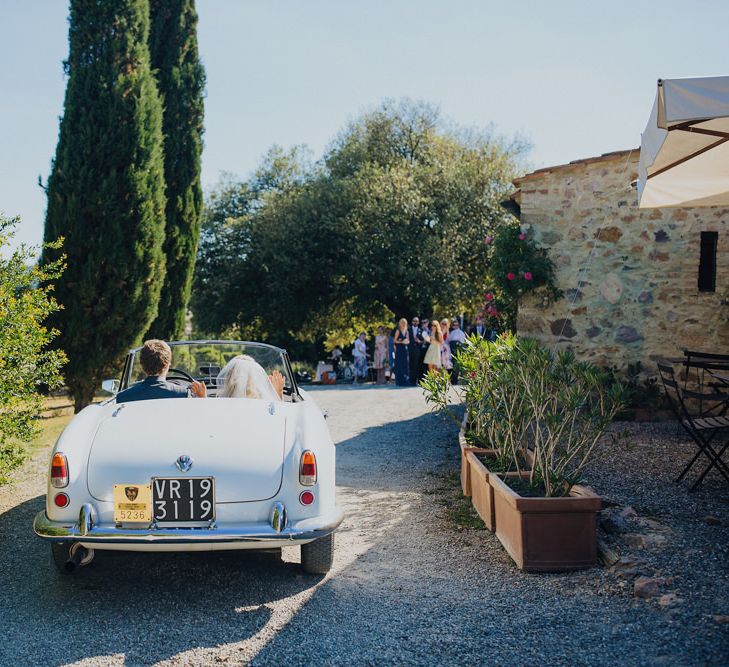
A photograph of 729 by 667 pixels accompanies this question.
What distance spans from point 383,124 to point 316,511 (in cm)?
2469

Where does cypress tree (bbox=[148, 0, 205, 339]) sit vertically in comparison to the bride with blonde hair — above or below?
above

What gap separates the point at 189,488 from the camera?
149 inches

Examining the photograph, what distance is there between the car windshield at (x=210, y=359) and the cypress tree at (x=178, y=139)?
9025mm

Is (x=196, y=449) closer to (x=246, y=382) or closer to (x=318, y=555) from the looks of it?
(x=318, y=555)

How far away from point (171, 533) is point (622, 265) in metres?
7.28

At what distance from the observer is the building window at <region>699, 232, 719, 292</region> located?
9148 mm

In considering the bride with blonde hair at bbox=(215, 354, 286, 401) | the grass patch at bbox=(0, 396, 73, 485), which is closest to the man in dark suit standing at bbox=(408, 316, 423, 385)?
the grass patch at bbox=(0, 396, 73, 485)

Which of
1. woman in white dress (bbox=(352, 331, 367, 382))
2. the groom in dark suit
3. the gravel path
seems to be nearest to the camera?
the gravel path

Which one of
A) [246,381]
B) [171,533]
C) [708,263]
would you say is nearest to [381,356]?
[708,263]

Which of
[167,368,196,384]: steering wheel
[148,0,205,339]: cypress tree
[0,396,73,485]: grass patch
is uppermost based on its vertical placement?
[148,0,205,339]: cypress tree

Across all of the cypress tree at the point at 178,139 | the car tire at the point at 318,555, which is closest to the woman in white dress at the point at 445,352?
the cypress tree at the point at 178,139

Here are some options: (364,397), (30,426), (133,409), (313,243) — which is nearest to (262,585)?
(133,409)

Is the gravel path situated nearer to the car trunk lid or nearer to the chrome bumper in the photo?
the chrome bumper

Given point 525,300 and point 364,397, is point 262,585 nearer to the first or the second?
point 525,300
